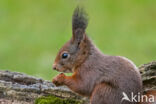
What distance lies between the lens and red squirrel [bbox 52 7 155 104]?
367cm

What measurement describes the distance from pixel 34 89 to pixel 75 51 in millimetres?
410

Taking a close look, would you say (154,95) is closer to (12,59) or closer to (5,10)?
(12,59)

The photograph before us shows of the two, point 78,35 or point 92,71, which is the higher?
point 78,35

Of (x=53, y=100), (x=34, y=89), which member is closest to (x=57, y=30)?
(x=34, y=89)

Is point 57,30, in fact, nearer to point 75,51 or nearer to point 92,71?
point 75,51

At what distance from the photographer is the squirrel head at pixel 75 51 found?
393 cm

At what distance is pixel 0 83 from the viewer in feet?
13.3

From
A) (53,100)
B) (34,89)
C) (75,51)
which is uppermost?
(75,51)

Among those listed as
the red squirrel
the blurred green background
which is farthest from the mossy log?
the blurred green background

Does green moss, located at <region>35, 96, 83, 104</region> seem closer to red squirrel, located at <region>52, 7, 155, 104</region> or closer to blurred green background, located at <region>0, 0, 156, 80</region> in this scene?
red squirrel, located at <region>52, 7, 155, 104</region>

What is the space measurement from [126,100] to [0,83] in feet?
3.20

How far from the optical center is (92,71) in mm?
3814

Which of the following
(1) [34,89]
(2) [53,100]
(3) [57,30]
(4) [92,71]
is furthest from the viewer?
(3) [57,30]

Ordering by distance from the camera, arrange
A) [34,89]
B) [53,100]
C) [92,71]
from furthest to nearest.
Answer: [34,89] → [53,100] → [92,71]
